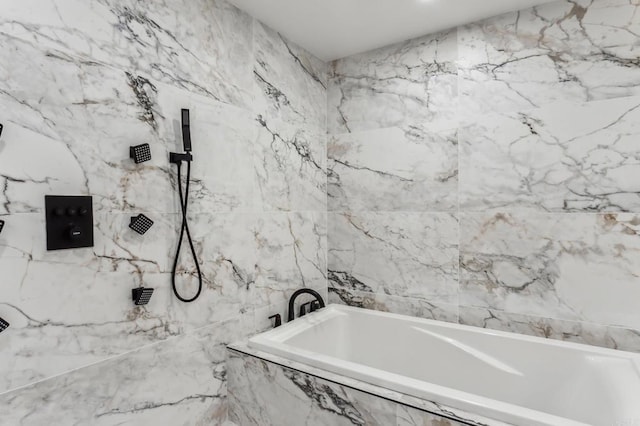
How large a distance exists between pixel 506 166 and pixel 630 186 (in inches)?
22.5

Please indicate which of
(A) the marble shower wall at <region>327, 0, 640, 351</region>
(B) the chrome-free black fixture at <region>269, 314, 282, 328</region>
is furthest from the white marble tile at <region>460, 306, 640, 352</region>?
(B) the chrome-free black fixture at <region>269, 314, 282, 328</region>

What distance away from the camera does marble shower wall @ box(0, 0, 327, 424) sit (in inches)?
46.7

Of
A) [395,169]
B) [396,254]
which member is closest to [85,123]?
[395,169]

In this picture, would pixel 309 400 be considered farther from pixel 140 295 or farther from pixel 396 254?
pixel 396 254

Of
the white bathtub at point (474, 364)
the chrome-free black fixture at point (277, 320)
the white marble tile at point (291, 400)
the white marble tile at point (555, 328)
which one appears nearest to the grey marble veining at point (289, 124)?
the chrome-free black fixture at point (277, 320)

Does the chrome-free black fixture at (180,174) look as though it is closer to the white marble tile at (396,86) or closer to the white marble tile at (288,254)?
the white marble tile at (288,254)

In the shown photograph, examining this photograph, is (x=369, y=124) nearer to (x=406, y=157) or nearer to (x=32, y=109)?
(x=406, y=157)

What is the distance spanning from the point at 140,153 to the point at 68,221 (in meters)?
0.38

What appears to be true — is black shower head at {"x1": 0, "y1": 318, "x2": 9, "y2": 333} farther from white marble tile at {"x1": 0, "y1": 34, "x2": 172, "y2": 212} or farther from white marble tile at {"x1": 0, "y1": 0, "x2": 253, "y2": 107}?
white marble tile at {"x1": 0, "y1": 0, "x2": 253, "y2": 107}

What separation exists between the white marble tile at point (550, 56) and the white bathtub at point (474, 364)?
134 centimetres

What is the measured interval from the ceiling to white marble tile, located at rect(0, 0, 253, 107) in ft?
0.74

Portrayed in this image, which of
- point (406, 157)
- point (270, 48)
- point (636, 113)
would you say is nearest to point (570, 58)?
point (636, 113)

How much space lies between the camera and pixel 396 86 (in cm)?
247

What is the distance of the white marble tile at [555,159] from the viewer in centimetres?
181
